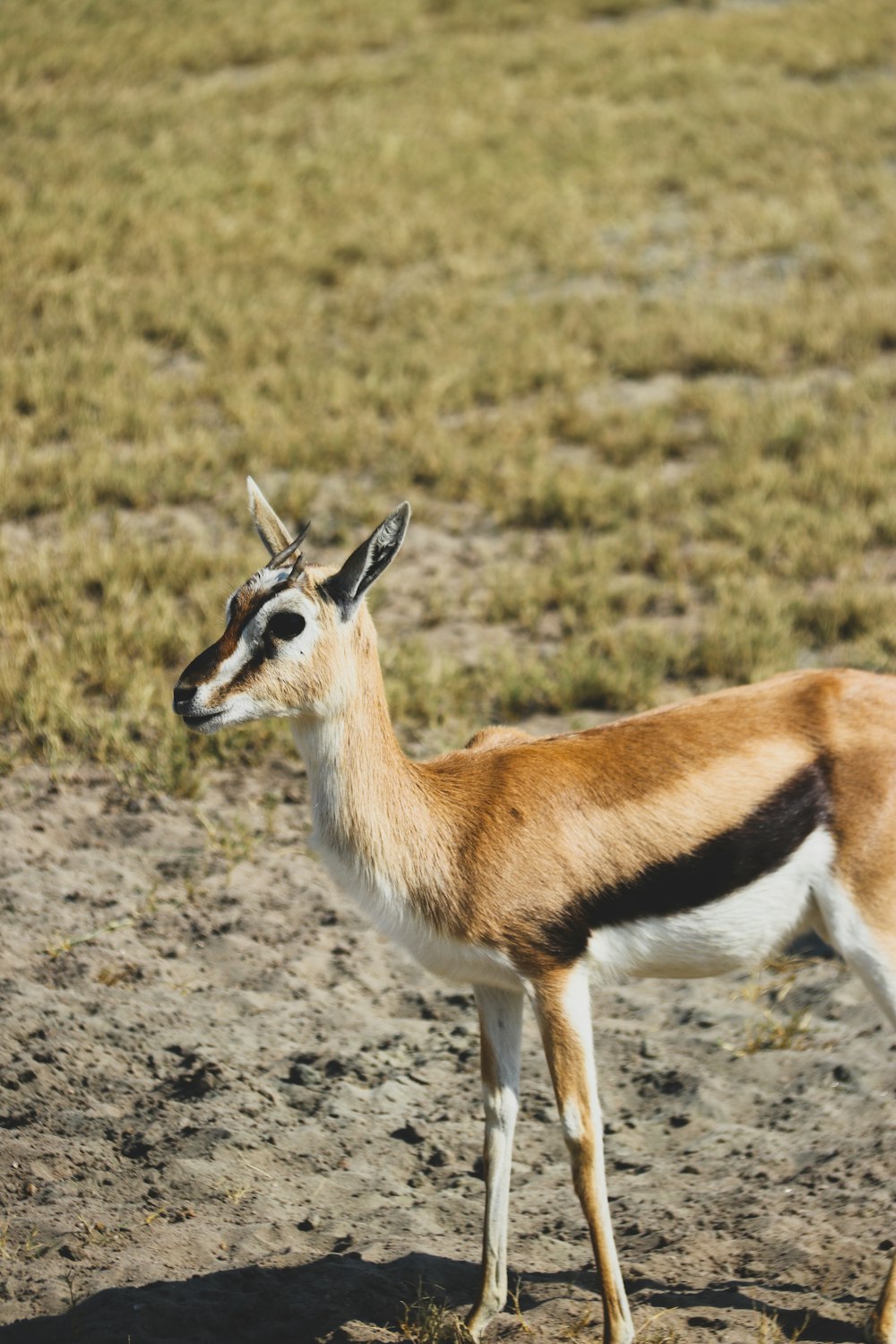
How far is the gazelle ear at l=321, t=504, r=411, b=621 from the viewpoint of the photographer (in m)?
3.82

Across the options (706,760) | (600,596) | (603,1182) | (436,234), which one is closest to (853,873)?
(706,760)

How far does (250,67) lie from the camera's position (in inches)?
798

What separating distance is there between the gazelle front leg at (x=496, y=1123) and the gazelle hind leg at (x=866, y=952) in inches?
37.0

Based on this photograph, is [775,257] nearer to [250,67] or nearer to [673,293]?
[673,293]

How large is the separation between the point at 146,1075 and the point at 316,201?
1232 centimetres

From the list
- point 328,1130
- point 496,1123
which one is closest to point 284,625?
point 496,1123

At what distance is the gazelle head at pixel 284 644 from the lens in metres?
3.84

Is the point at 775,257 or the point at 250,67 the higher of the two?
the point at 250,67

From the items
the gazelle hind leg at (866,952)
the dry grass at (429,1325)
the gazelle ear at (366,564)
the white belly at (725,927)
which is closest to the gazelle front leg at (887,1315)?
the gazelle hind leg at (866,952)

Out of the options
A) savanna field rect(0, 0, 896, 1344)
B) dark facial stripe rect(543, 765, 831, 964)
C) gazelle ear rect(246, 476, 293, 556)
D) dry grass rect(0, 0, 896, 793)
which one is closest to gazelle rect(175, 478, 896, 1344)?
dark facial stripe rect(543, 765, 831, 964)

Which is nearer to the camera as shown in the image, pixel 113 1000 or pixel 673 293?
pixel 113 1000

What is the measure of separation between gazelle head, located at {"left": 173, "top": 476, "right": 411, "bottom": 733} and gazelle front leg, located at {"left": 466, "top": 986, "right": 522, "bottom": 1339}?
1070mm

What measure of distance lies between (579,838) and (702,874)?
1.18 ft

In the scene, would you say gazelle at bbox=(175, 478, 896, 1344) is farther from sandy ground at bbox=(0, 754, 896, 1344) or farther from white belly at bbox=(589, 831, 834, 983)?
sandy ground at bbox=(0, 754, 896, 1344)
